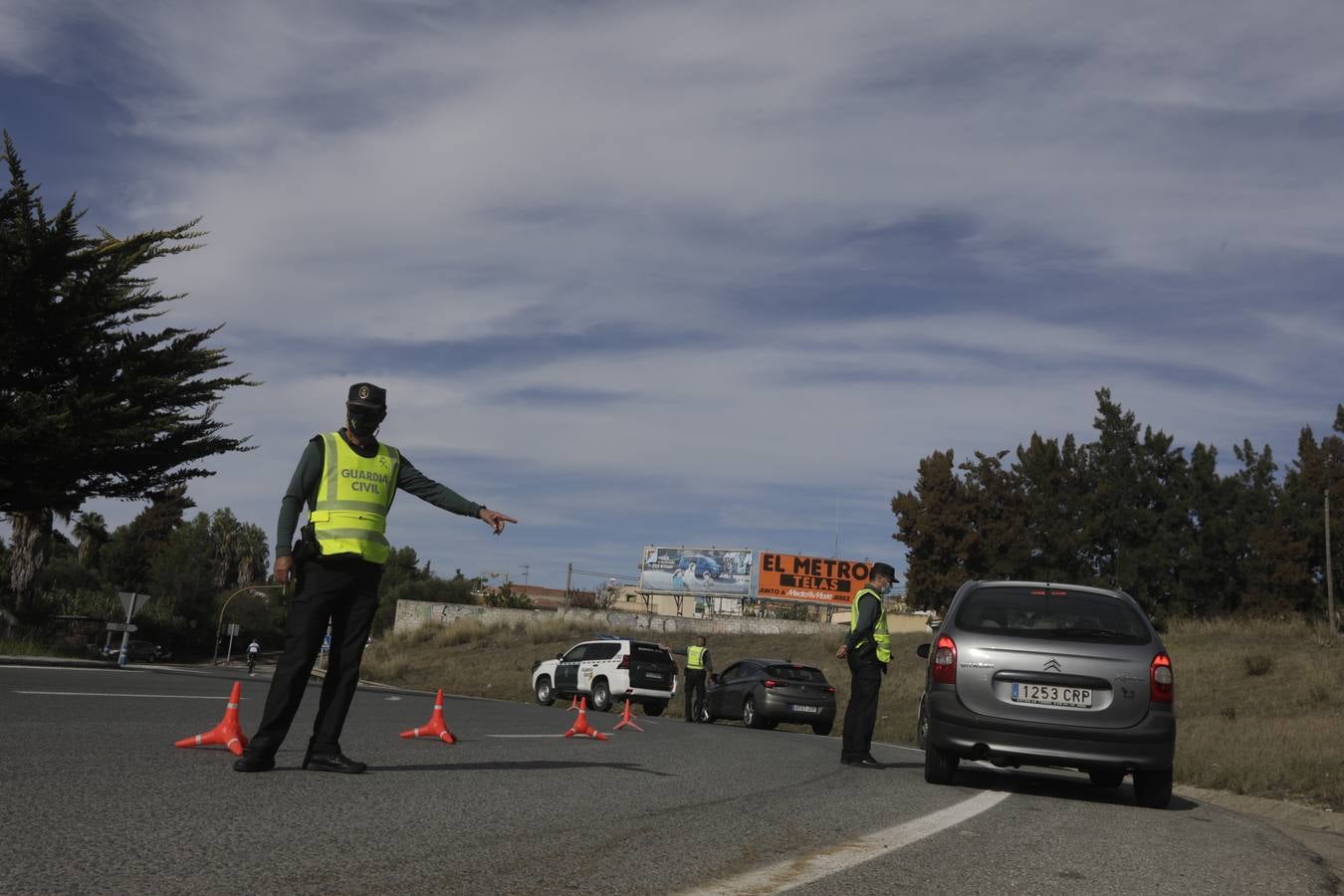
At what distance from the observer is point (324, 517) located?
6645mm

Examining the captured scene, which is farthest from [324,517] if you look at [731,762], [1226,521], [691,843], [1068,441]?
[1068,441]

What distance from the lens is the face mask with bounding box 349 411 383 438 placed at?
6.83m

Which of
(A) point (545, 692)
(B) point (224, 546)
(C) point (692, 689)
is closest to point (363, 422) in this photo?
(C) point (692, 689)

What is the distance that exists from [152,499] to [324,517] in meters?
23.7

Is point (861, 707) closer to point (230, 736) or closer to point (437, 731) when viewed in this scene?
point (437, 731)

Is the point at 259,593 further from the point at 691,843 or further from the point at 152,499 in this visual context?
the point at 691,843

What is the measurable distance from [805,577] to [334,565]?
84.3m

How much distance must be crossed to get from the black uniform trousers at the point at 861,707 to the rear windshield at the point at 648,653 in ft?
62.5

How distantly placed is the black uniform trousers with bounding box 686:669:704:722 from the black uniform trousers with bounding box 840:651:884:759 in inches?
600

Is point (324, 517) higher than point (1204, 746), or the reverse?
point (324, 517)

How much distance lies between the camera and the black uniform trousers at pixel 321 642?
6.49m

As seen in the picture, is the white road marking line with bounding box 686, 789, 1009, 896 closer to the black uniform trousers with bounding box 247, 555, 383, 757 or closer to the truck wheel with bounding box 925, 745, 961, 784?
the truck wheel with bounding box 925, 745, 961, 784

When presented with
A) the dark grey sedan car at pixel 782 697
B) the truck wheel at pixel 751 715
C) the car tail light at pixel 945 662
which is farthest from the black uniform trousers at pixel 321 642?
the truck wheel at pixel 751 715

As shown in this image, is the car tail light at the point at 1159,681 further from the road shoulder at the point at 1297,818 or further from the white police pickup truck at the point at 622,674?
the white police pickup truck at the point at 622,674
